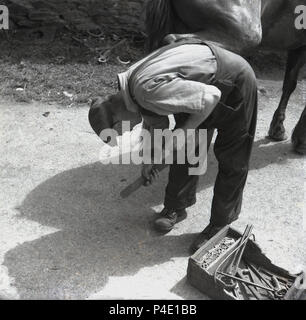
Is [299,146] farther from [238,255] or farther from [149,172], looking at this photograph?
[149,172]

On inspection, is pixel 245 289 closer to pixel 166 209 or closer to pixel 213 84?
pixel 166 209

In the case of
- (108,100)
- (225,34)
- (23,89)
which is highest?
(225,34)

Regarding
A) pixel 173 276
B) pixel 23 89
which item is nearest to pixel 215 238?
pixel 173 276

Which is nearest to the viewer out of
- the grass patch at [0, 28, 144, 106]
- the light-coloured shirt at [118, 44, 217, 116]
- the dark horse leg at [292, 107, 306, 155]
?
the light-coloured shirt at [118, 44, 217, 116]

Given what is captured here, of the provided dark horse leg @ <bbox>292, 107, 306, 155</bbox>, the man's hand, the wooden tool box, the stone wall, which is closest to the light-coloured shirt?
the man's hand

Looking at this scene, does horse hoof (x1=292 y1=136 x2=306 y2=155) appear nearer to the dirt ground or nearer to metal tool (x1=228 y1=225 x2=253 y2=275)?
the dirt ground

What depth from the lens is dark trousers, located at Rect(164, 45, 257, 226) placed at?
331 cm

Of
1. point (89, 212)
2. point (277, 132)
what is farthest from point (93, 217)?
point (277, 132)

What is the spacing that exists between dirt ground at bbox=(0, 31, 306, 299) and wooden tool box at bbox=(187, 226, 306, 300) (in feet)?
0.37

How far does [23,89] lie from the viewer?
20.1 feet

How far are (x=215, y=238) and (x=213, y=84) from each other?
3.76 feet

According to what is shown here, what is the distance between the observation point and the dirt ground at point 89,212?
12.1 feet

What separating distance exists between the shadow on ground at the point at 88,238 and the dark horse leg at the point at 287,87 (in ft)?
2.87

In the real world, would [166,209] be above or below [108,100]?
below
